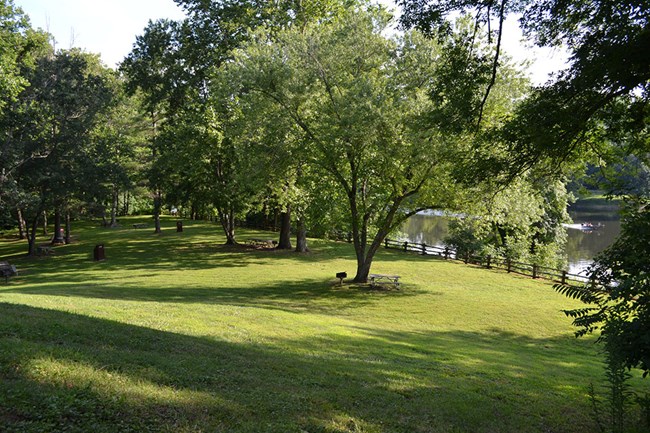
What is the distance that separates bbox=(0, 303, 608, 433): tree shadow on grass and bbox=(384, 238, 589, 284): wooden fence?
1610 centimetres

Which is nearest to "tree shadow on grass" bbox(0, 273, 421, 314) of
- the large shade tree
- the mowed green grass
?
the mowed green grass

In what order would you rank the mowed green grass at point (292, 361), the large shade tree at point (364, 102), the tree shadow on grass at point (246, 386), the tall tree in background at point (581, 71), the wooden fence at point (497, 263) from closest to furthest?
the tree shadow on grass at point (246, 386), the mowed green grass at point (292, 361), the tall tree in background at point (581, 71), the large shade tree at point (364, 102), the wooden fence at point (497, 263)

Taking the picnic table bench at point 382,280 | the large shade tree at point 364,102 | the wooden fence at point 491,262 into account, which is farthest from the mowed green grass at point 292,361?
the large shade tree at point 364,102

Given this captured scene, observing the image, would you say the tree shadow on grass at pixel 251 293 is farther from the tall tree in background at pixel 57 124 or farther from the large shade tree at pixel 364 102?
the tall tree in background at pixel 57 124

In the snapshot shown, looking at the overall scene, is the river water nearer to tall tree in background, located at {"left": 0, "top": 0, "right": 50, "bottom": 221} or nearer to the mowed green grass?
the mowed green grass

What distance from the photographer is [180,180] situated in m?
36.3

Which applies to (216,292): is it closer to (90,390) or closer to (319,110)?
(319,110)

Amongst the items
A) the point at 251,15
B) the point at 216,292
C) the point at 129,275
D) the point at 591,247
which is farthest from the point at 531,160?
the point at 591,247

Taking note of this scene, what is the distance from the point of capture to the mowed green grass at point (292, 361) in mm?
5207

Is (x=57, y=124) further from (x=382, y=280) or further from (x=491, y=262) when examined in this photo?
(x=491, y=262)

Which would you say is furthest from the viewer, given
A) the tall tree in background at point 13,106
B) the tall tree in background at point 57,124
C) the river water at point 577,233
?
the river water at point 577,233

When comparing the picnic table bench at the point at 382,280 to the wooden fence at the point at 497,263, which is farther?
the wooden fence at the point at 497,263

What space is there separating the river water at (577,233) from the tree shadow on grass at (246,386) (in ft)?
78.5

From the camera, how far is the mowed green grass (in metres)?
5.21
